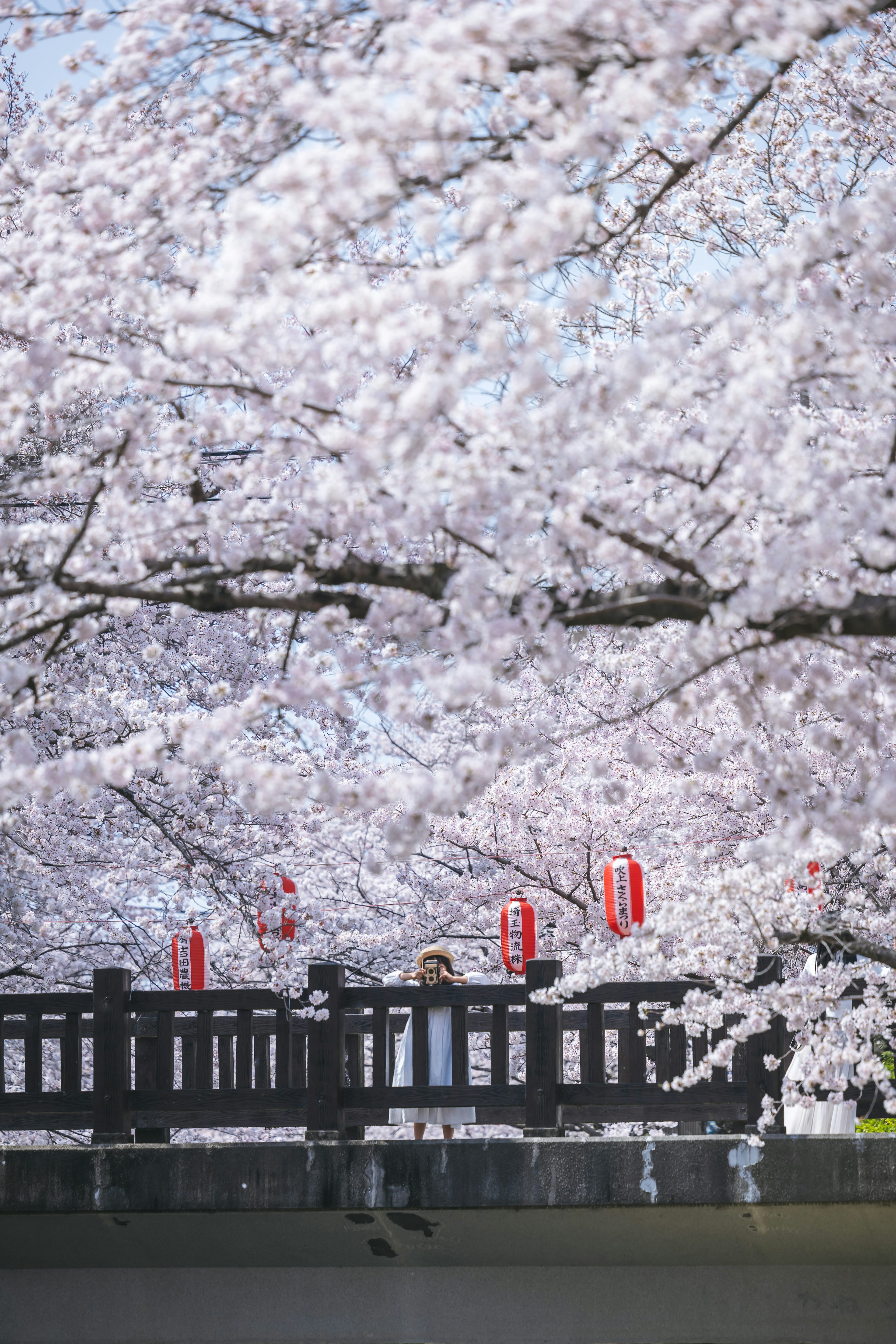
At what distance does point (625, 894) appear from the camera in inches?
419

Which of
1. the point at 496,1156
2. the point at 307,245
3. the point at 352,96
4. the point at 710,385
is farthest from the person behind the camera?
the point at 496,1156

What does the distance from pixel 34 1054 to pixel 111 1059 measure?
50 cm

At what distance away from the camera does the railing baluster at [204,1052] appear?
8.16 metres

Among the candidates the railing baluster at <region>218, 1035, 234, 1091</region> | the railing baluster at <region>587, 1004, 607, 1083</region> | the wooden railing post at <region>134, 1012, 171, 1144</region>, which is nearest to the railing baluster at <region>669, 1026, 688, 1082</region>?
the railing baluster at <region>587, 1004, 607, 1083</region>

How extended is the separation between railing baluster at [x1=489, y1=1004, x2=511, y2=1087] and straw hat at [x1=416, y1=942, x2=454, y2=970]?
63.8 inches

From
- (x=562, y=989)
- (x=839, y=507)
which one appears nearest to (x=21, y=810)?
(x=562, y=989)

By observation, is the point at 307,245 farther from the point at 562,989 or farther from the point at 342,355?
the point at 562,989

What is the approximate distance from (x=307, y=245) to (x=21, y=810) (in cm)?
739

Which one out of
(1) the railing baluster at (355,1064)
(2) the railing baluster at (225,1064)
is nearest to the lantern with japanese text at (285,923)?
(2) the railing baluster at (225,1064)

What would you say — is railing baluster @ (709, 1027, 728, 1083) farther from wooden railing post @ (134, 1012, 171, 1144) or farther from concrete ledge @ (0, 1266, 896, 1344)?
wooden railing post @ (134, 1012, 171, 1144)

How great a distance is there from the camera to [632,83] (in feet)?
12.6

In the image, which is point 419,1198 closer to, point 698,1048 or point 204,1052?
point 204,1052

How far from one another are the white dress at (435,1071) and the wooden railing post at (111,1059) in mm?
1633

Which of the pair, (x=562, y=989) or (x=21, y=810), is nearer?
(x=562, y=989)
